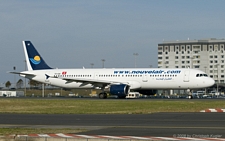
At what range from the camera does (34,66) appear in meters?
72.4

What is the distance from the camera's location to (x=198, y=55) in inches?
7338

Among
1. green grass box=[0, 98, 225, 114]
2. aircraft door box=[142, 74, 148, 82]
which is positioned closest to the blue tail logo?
aircraft door box=[142, 74, 148, 82]

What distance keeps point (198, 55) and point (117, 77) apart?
4889 inches

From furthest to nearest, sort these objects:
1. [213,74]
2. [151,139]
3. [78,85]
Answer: [213,74], [78,85], [151,139]

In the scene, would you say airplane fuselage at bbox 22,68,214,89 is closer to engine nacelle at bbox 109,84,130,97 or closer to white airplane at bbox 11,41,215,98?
white airplane at bbox 11,41,215,98

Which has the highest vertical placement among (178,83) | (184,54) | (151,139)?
(184,54)

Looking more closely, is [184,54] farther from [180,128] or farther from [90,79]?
[180,128]

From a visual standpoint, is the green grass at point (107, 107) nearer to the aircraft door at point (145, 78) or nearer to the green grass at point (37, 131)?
the green grass at point (37, 131)

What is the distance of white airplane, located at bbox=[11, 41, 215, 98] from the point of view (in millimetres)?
63094

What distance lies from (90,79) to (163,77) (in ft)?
33.3

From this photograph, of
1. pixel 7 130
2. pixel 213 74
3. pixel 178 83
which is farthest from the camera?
pixel 213 74

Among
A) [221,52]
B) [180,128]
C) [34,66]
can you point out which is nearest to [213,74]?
[221,52]

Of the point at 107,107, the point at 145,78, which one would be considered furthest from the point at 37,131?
the point at 145,78

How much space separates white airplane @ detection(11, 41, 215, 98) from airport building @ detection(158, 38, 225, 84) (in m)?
115
